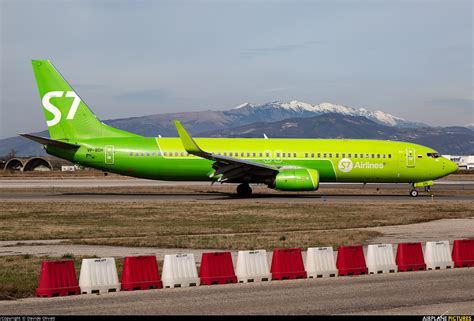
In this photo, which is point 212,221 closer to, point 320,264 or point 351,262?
point 351,262

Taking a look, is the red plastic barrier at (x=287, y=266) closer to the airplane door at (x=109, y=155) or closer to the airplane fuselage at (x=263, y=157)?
the airplane fuselage at (x=263, y=157)

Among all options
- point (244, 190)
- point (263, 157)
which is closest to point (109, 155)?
point (244, 190)

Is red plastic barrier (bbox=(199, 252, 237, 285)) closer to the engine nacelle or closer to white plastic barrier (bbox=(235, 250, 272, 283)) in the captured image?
white plastic barrier (bbox=(235, 250, 272, 283))

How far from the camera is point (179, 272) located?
57.0 feet

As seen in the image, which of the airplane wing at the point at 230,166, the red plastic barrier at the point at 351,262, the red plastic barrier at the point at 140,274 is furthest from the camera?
the airplane wing at the point at 230,166

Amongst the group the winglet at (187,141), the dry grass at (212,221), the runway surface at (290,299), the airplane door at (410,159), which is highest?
the winglet at (187,141)

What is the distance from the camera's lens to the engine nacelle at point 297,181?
4697cm

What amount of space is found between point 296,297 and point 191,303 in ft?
7.56

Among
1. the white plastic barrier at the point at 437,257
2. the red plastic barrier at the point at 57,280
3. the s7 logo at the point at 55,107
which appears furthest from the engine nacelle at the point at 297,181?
the red plastic barrier at the point at 57,280

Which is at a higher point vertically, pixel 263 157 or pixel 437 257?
pixel 263 157

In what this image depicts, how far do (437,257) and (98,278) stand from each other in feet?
31.3

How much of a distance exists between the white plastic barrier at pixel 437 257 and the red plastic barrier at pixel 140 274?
7776 mm

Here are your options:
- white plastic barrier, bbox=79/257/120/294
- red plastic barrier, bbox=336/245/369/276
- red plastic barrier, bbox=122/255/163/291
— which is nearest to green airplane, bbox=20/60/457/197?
red plastic barrier, bbox=336/245/369/276

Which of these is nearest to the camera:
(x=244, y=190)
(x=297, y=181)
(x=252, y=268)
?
(x=252, y=268)
